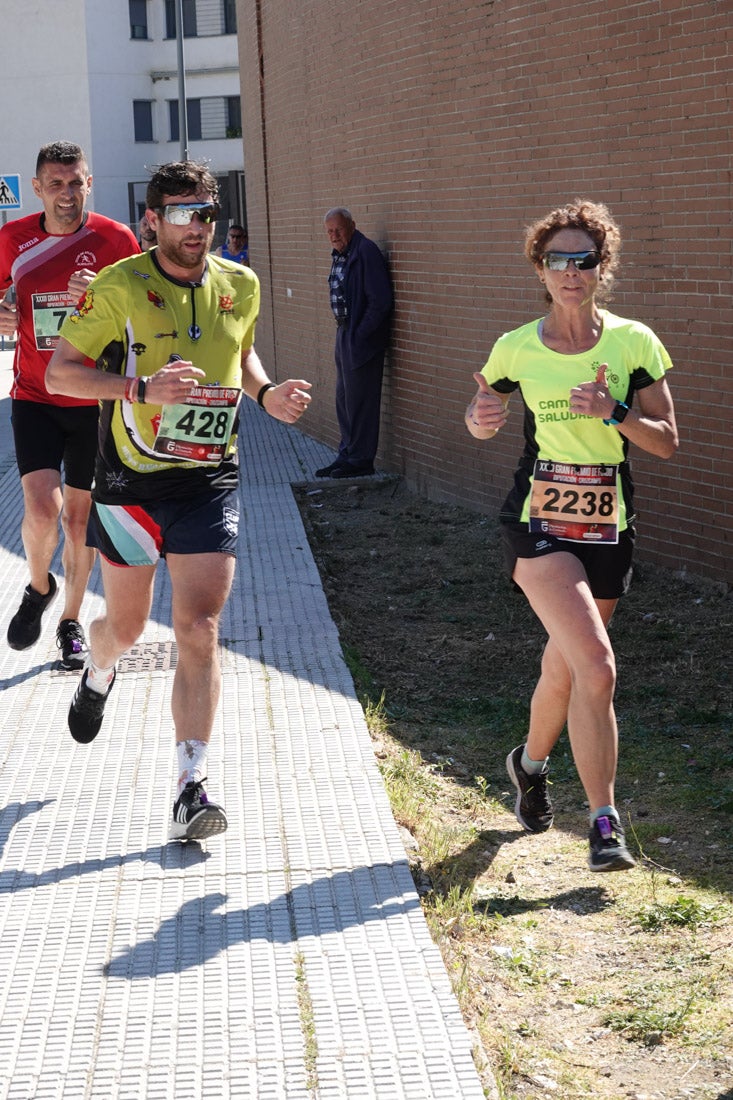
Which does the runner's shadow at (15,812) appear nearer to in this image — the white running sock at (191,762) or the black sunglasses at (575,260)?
the white running sock at (191,762)

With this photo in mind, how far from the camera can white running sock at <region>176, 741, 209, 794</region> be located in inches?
189

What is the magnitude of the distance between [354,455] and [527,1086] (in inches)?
379

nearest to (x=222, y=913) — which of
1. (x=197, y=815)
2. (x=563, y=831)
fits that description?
(x=197, y=815)

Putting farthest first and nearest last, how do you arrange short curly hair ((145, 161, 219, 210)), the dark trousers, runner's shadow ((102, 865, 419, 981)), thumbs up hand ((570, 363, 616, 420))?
the dark trousers → short curly hair ((145, 161, 219, 210)) → thumbs up hand ((570, 363, 616, 420)) → runner's shadow ((102, 865, 419, 981))

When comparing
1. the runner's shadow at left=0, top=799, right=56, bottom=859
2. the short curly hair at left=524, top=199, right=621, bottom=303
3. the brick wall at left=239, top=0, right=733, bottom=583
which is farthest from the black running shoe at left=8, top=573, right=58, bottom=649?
the brick wall at left=239, top=0, right=733, bottom=583

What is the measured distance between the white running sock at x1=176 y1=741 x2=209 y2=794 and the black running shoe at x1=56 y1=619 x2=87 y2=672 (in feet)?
7.54

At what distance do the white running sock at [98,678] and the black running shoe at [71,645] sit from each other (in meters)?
1.45

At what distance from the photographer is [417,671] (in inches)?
296

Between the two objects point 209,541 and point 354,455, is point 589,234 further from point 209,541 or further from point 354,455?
point 354,455

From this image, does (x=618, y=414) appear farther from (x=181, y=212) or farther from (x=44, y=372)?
(x=44, y=372)

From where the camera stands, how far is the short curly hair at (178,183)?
4902 millimetres

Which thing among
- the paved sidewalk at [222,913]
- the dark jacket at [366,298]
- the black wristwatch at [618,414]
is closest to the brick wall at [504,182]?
the dark jacket at [366,298]

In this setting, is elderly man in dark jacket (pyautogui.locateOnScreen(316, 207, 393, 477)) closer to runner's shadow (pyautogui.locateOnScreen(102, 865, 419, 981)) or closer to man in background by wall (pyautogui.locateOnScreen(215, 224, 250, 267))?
runner's shadow (pyautogui.locateOnScreen(102, 865, 419, 981))

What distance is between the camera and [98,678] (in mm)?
5590
